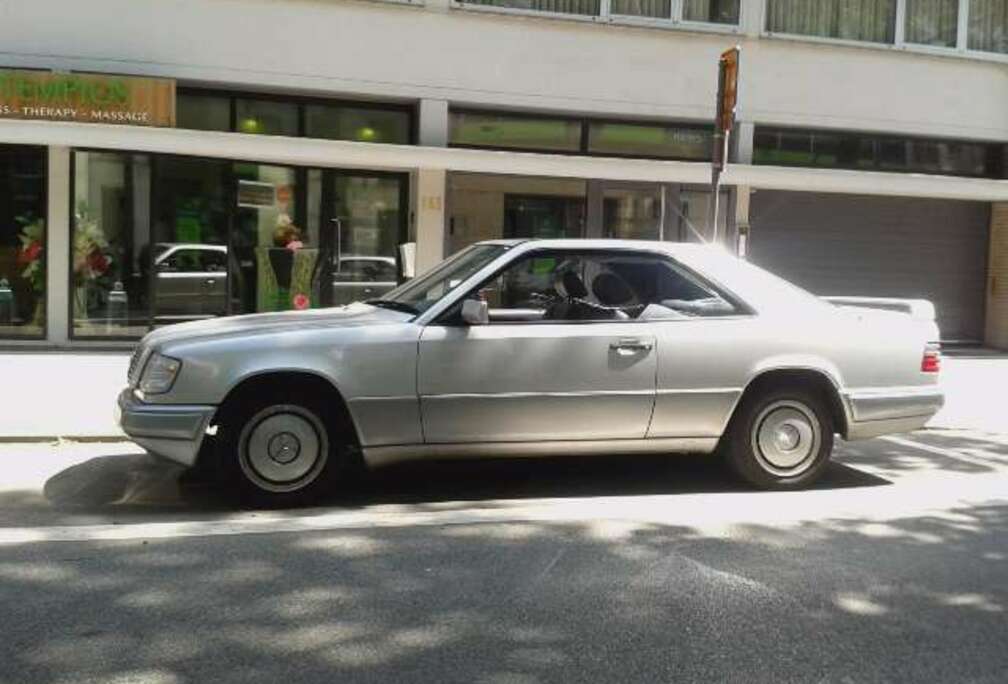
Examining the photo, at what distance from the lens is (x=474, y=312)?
6.16 m

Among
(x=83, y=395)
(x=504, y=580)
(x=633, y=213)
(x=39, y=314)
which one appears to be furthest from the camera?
(x=633, y=213)

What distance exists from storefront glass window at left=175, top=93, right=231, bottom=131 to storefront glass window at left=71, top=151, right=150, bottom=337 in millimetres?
814

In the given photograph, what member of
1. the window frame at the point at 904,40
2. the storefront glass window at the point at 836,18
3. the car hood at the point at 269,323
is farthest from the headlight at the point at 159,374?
the storefront glass window at the point at 836,18

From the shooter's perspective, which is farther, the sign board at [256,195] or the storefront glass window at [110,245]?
the sign board at [256,195]

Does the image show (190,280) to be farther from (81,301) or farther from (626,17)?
(626,17)

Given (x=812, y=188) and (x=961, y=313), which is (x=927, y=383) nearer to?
(x=812, y=188)

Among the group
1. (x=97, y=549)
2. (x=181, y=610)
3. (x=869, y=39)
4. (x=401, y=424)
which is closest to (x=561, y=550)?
(x=401, y=424)

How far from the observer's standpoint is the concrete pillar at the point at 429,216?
14.1 metres

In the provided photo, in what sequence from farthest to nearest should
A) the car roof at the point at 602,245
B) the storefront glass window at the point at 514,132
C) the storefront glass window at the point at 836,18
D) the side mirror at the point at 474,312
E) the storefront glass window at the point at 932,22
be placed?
the storefront glass window at the point at 932,22, the storefront glass window at the point at 836,18, the storefront glass window at the point at 514,132, the car roof at the point at 602,245, the side mirror at the point at 474,312

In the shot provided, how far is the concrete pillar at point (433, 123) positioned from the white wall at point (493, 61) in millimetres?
126

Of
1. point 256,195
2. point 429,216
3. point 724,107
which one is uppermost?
point 724,107

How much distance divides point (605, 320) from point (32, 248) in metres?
9.47

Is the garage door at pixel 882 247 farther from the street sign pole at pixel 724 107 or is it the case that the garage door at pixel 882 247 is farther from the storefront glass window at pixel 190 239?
the storefront glass window at pixel 190 239

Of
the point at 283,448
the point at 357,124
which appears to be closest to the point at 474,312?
the point at 283,448
